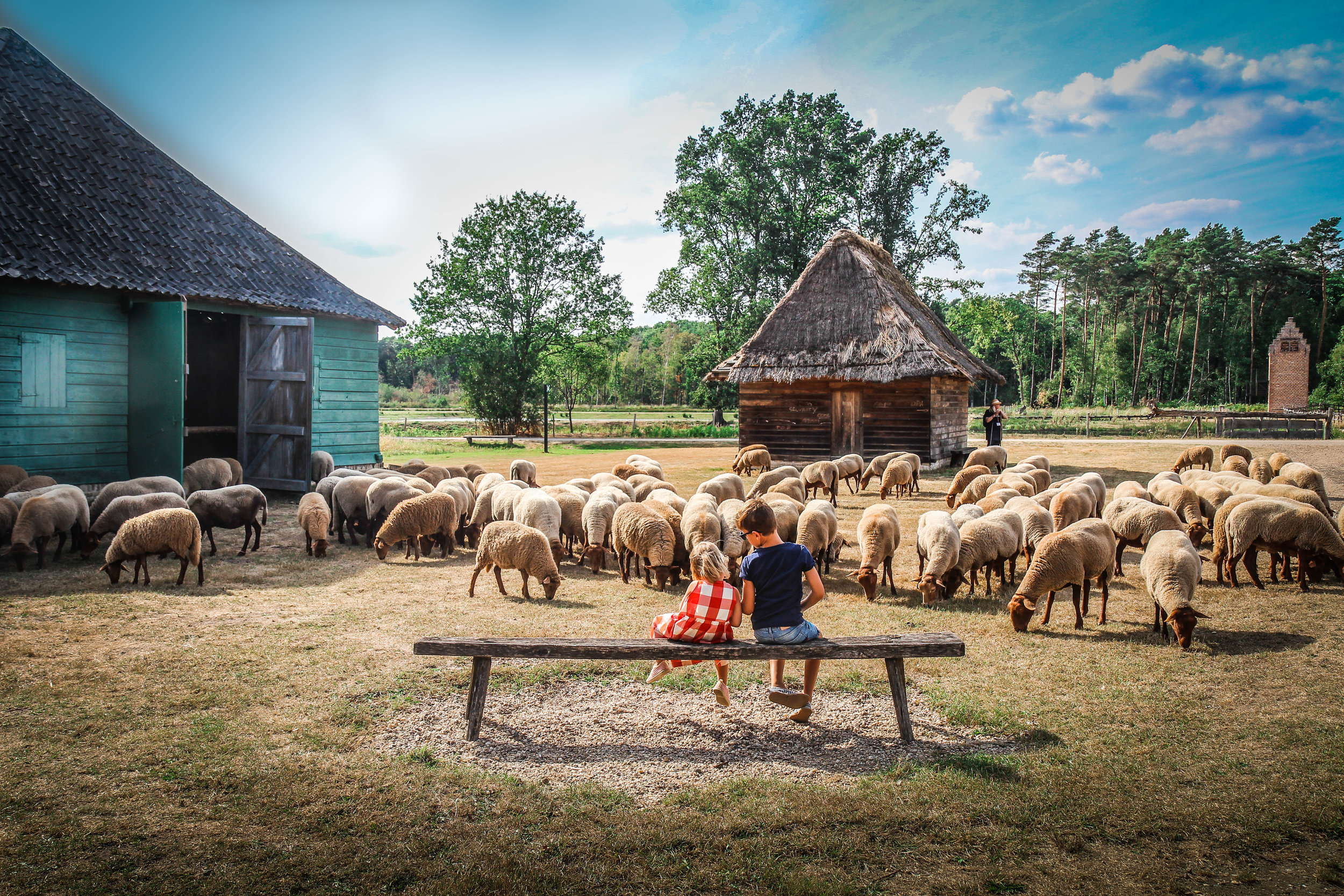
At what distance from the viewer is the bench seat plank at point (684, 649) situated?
4641 millimetres

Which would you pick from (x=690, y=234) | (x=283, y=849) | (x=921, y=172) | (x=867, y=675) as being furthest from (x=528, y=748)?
(x=921, y=172)

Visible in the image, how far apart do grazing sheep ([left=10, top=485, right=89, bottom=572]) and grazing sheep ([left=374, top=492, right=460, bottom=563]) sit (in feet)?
12.5

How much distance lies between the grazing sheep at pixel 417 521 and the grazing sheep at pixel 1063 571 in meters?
7.29

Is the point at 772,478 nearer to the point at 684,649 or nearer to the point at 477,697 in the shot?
the point at 684,649

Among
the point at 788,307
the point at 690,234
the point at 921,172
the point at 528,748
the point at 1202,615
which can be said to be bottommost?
the point at 528,748

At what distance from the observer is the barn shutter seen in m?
12.8

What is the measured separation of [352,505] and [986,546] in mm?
9185

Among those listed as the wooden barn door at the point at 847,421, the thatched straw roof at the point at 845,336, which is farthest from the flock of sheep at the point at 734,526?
the wooden barn door at the point at 847,421

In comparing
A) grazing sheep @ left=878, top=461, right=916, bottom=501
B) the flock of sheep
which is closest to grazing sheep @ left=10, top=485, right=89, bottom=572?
the flock of sheep

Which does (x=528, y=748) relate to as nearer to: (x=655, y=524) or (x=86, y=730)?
(x=86, y=730)

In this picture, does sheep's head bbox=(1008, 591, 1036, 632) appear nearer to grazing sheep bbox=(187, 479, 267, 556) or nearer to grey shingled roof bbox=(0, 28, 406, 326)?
grazing sheep bbox=(187, 479, 267, 556)

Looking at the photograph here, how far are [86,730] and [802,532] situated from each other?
23.0 feet

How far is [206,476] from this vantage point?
14008 mm

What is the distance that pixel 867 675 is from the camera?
605 cm
